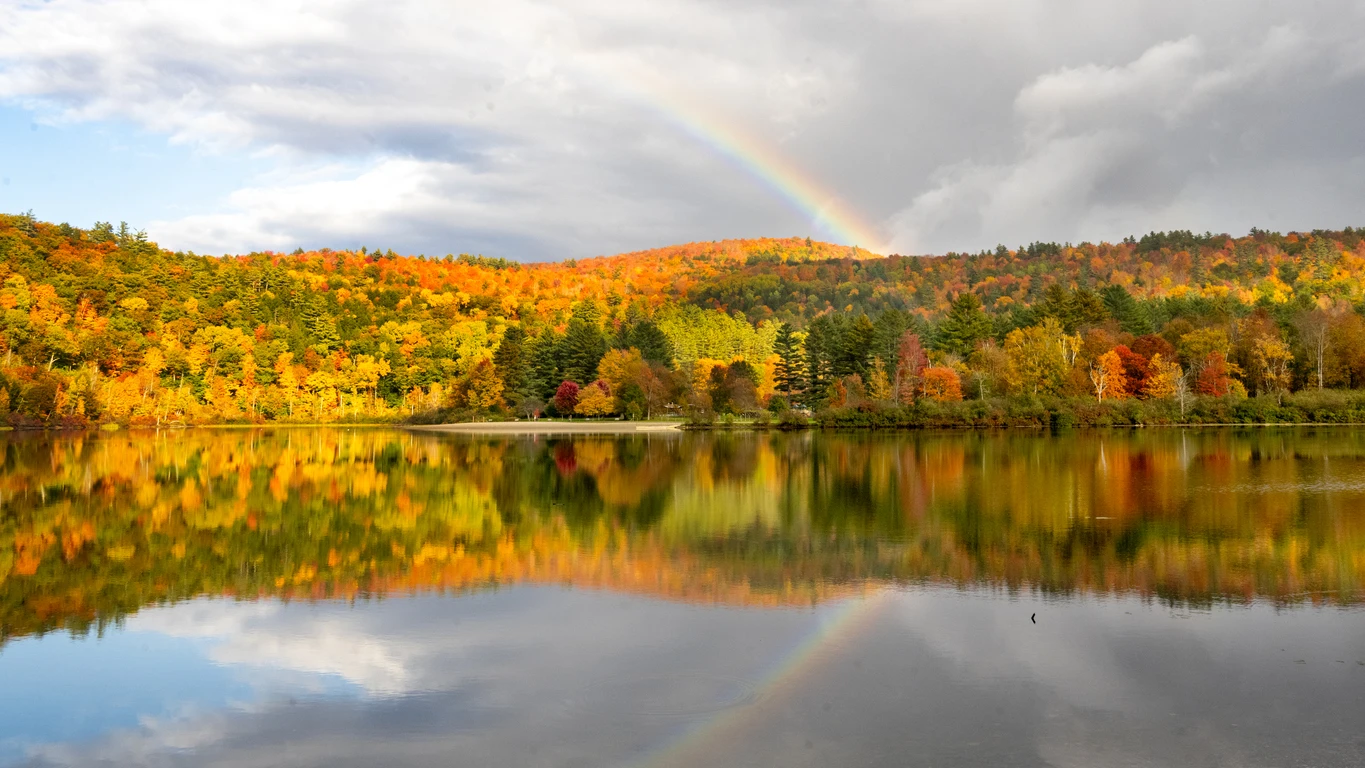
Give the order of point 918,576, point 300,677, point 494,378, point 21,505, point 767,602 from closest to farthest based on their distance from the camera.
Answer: point 300,677, point 767,602, point 918,576, point 21,505, point 494,378

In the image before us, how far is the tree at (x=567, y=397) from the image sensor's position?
73188 millimetres

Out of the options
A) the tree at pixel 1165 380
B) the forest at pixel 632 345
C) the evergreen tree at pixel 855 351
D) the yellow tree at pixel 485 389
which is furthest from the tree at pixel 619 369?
the tree at pixel 1165 380

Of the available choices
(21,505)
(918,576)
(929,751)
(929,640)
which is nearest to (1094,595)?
(918,576)

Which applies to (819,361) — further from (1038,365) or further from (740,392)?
(1038,365)

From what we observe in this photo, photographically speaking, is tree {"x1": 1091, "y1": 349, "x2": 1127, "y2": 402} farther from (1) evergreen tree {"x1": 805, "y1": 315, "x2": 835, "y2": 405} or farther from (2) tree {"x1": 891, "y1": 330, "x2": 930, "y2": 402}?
(1) evergreen tree {"x1": 805, "y1": 315, "x2": 835, "y2": 405}

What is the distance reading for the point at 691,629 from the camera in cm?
924

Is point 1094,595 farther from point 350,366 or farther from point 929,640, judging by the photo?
point 350,366

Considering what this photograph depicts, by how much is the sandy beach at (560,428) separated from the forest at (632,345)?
3840 millimetres

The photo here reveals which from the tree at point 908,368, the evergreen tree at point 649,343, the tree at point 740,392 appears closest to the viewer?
the tree at point 908,368

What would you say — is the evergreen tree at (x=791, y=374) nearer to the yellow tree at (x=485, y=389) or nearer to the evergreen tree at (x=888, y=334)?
the evergreen tree at (x=888, y=334)

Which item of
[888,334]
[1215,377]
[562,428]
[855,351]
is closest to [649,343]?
[855,351]

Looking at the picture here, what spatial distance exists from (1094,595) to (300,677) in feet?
26.9

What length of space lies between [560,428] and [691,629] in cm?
5210

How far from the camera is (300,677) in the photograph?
7883 mm
